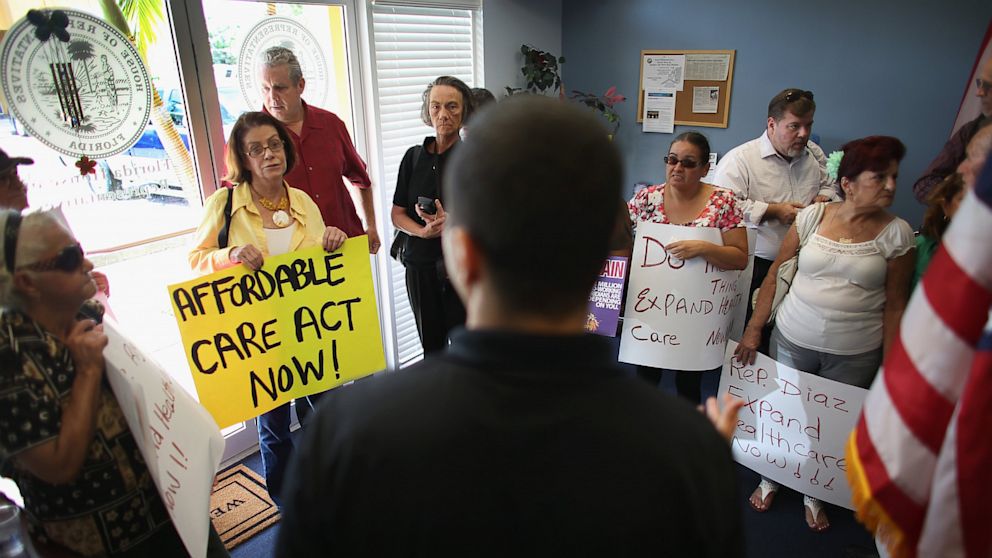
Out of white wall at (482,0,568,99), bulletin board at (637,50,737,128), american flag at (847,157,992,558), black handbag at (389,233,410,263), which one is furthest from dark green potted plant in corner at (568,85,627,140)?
american flag at (847,157,992,558)

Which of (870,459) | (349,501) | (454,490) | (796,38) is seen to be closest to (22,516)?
(349,501)

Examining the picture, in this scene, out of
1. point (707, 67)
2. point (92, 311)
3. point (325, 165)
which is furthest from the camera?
point (707, 67)

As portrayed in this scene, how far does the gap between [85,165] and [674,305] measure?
2.13 meters

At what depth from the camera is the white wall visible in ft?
11.3

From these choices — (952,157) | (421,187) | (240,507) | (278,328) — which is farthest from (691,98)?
(240,507)

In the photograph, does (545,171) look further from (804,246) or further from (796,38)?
(796,38)

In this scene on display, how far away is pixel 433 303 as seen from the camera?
2559mm

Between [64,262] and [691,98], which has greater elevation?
[691,98]

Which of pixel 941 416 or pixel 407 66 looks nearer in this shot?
pixel 941 416

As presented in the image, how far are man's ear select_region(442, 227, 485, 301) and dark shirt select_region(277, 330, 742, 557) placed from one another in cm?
7

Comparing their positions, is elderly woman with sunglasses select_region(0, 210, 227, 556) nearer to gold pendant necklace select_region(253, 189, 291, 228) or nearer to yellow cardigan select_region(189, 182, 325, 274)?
yellow cardigan select_region(189, 182, 325, 274)

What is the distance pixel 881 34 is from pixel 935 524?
9.80ft

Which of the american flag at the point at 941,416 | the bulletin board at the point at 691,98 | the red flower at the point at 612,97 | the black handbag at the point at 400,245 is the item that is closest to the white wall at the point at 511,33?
the red flower at the point at 612,97

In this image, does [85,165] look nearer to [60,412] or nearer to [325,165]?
[325,165]
